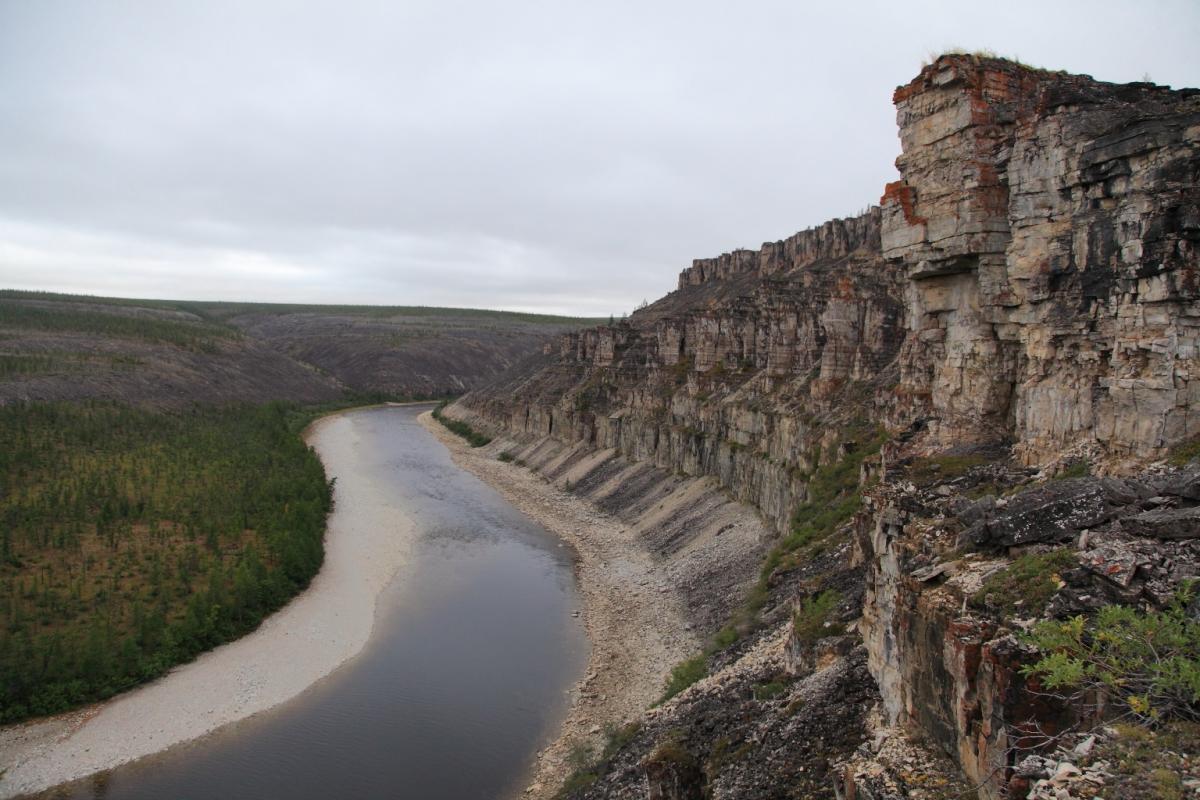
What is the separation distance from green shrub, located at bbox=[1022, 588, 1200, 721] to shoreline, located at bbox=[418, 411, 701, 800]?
48.2 feet

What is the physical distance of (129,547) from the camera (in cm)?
3559

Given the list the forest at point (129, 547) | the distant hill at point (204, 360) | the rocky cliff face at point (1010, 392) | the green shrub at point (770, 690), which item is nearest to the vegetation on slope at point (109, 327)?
the distant hill at point (204, 360)

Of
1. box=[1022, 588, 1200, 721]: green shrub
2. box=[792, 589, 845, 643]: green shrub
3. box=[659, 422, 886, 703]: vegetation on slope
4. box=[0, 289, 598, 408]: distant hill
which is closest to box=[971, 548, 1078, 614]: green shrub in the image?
box=[1022, 588, 1200, 721]: green shrub

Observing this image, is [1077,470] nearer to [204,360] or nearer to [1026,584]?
[1026,584]

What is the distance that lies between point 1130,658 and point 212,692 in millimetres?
26628

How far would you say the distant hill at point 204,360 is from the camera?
79.8m

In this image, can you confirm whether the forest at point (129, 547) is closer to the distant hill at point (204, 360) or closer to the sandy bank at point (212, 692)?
the sandy bank at point (212, 692)

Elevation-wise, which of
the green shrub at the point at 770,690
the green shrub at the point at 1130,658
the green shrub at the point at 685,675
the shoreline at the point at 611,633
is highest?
the green shrub at the point at 1130,658

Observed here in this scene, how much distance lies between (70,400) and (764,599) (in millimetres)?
68744

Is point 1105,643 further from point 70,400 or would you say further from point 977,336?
point 70,400

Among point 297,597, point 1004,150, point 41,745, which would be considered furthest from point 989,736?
point 297,597

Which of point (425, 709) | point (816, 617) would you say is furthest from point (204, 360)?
point (816, 617)

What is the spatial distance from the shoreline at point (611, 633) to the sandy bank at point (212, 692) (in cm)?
937

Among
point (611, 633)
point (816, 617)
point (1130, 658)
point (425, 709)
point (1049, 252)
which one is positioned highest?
point (1049, 252)
